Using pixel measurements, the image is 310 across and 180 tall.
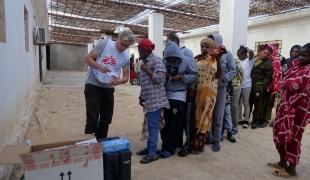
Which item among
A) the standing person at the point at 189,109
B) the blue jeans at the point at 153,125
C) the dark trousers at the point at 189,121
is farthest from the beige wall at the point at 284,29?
the blue jeans at the point at 153,125

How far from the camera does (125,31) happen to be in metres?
3.16

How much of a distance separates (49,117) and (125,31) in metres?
3.21

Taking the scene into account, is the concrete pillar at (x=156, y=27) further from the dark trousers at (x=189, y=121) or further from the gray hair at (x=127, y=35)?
the gray hair at (x=127, y=35)

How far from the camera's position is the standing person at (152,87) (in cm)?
320

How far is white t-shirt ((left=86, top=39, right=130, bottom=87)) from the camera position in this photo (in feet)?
10.4

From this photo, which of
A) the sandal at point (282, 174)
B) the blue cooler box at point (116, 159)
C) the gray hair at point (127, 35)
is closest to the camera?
the blue cooler box at point (116, 159)

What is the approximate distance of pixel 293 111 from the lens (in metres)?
2.90

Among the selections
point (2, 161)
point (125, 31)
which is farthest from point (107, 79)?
point (2, 161)

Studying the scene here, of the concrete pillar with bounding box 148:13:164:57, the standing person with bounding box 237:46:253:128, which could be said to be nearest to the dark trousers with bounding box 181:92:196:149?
the standing person with bounding box 237:46:253:128

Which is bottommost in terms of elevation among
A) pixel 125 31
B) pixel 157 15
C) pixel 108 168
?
pixel 108 168

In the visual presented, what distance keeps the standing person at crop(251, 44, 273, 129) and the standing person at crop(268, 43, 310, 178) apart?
212 centimetres

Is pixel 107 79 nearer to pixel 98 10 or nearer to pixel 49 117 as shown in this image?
pixel 49 117

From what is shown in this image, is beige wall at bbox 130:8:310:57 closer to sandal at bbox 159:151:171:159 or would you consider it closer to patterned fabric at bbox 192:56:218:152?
patterned fabric at bbox 192:56:218:152

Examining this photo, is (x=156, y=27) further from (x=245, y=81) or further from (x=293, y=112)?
(x=293, y=112)
